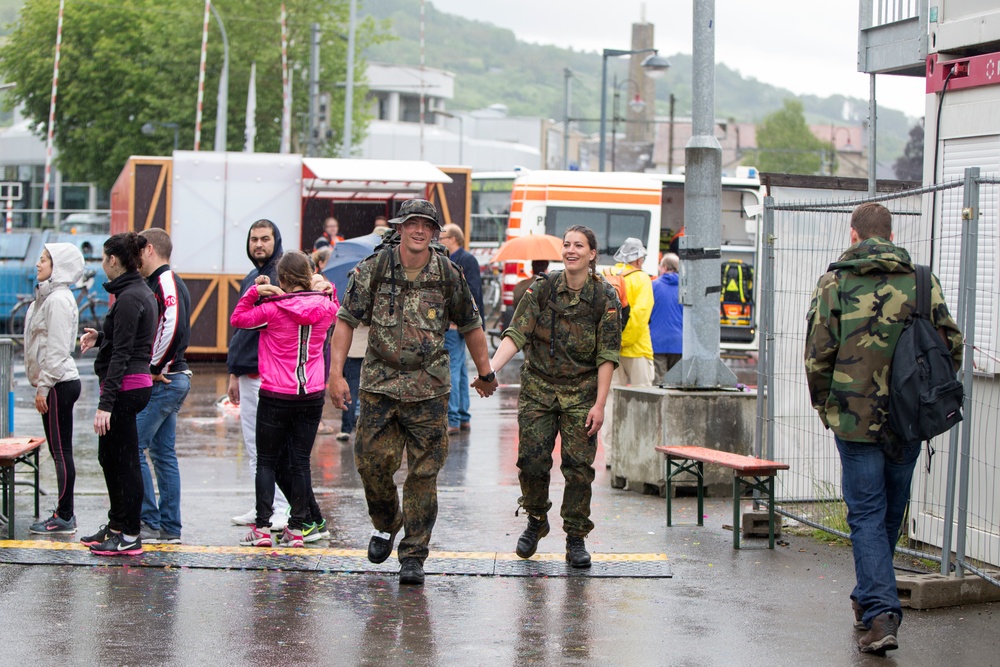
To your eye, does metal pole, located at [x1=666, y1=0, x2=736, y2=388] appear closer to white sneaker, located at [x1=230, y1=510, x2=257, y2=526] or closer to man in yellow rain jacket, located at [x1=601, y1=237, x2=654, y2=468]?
man in yellow rain jacket, located at [x1=601, y1=237, x2=654, y2=468]

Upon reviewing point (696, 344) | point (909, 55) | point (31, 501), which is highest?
point (909, 55)

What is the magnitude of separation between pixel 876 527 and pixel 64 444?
4876 mm

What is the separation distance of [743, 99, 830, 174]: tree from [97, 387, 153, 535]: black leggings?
109 metres

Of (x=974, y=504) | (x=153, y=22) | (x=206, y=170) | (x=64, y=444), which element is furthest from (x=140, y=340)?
(x=153, y=22)

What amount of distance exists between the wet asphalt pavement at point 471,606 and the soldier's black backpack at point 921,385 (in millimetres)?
991

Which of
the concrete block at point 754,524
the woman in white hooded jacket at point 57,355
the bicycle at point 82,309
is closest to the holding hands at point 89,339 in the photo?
the woman in white hooded jacket at point 57,355

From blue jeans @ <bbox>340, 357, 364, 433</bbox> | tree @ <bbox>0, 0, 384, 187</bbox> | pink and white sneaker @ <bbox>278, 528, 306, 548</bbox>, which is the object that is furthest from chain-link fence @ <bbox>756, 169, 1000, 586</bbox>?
tree @ <bbox>0, 0, 384, 187</bbox>

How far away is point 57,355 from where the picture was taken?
26.1 feet

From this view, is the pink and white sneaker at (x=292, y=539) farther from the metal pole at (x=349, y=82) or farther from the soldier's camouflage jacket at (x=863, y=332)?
the metal pole at (x=349, y=82)

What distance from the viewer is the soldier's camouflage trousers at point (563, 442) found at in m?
7.23

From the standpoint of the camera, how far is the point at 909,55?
314 inches

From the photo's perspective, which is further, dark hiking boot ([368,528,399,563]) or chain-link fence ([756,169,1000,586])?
dark hiking boot ([368,528,399,563])

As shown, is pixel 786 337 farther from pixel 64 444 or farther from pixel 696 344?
pixel 64 444

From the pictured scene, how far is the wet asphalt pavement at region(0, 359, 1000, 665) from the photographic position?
18.6 feet
